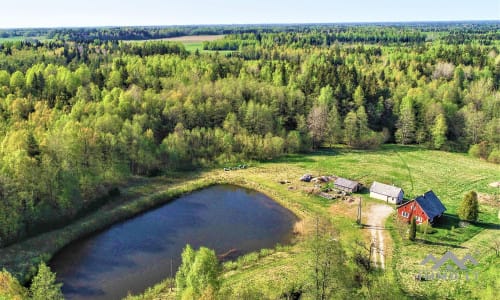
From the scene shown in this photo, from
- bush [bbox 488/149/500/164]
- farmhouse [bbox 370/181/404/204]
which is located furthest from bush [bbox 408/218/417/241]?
bush [bbox 488/149/500/164]

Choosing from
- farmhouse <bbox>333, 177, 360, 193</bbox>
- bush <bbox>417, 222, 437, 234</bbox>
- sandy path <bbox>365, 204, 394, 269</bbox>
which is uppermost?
farmhouse <bbox>333, 177, 360, 193</bbox>

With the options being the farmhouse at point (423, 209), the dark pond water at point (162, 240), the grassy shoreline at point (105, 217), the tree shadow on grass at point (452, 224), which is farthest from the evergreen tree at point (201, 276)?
the tree shadow on grass at point (452, 224)

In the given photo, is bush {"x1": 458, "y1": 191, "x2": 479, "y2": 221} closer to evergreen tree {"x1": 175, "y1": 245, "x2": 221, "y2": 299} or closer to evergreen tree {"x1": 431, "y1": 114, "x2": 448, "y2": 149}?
evergreen tree {"x1": 175, "y1": 245, "x2": 221, "y2": 299}

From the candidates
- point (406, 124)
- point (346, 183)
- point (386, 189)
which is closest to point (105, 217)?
point (346, 183)

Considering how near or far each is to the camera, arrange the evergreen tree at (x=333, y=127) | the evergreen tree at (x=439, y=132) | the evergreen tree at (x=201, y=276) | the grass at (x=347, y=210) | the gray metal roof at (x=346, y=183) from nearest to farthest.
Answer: the evergreen tree at (x=201, y=276), the grass at (x=347, y=210), the gray metal roof at (x=346, y=183), the evergreen tree at (x=439, y=132), the evergreen tree at (x=333, y=127)

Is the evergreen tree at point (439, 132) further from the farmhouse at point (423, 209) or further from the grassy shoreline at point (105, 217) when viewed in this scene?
the grassy shoreline at point (105, 217)

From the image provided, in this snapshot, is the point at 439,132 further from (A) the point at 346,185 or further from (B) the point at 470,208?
(B) the point at 470,208

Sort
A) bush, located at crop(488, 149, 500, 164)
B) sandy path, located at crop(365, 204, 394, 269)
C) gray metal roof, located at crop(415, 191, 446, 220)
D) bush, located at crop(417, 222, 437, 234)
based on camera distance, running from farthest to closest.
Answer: bush, located at crop(488, 149, 500, 164) → gray metal roof, located at crop(415, 191, 446, 220) → bush, located at crop(417, 222, 437, 234) → sandy path, located at crop(365, 204, 394, 269)
